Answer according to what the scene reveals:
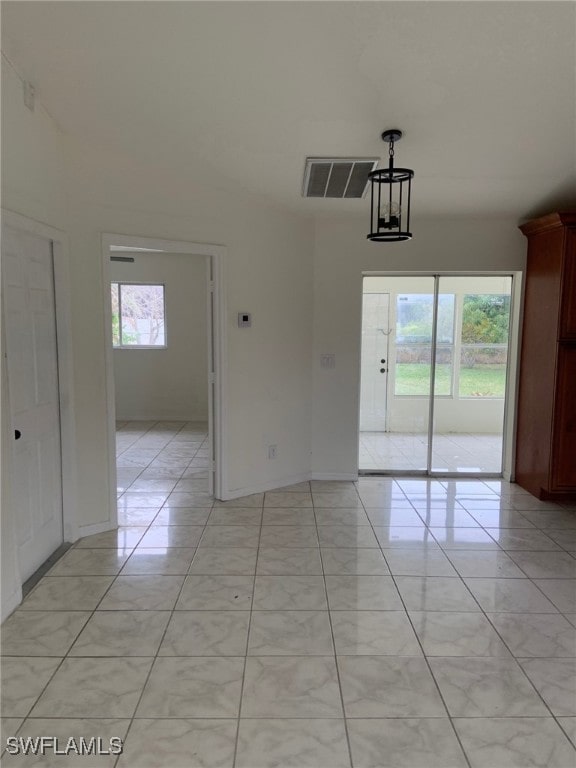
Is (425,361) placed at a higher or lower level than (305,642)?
higher

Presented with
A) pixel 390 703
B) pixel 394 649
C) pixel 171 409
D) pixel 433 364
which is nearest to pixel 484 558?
pixel 394 649

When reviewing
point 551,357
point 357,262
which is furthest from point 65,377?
point 551,357

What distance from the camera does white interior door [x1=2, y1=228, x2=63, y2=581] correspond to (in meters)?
2.71

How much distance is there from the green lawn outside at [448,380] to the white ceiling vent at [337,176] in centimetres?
212

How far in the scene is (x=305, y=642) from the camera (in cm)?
235

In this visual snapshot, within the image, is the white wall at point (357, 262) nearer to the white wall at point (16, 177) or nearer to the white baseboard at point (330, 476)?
the white baseboard at point (330, 476)

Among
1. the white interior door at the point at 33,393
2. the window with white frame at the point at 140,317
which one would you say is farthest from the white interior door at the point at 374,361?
the window with white frame at the point at 140,317

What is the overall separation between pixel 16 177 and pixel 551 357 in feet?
13.4

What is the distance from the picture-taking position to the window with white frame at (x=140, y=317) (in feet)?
24.8

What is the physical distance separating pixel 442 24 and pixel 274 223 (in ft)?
7.38

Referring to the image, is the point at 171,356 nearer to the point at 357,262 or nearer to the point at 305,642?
the point at 357,262

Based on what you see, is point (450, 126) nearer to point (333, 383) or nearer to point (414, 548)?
point (333, 383)

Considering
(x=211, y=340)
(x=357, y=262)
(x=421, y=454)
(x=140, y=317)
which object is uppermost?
(x=357, y=262)

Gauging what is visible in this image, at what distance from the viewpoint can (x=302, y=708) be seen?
1.95 metres
